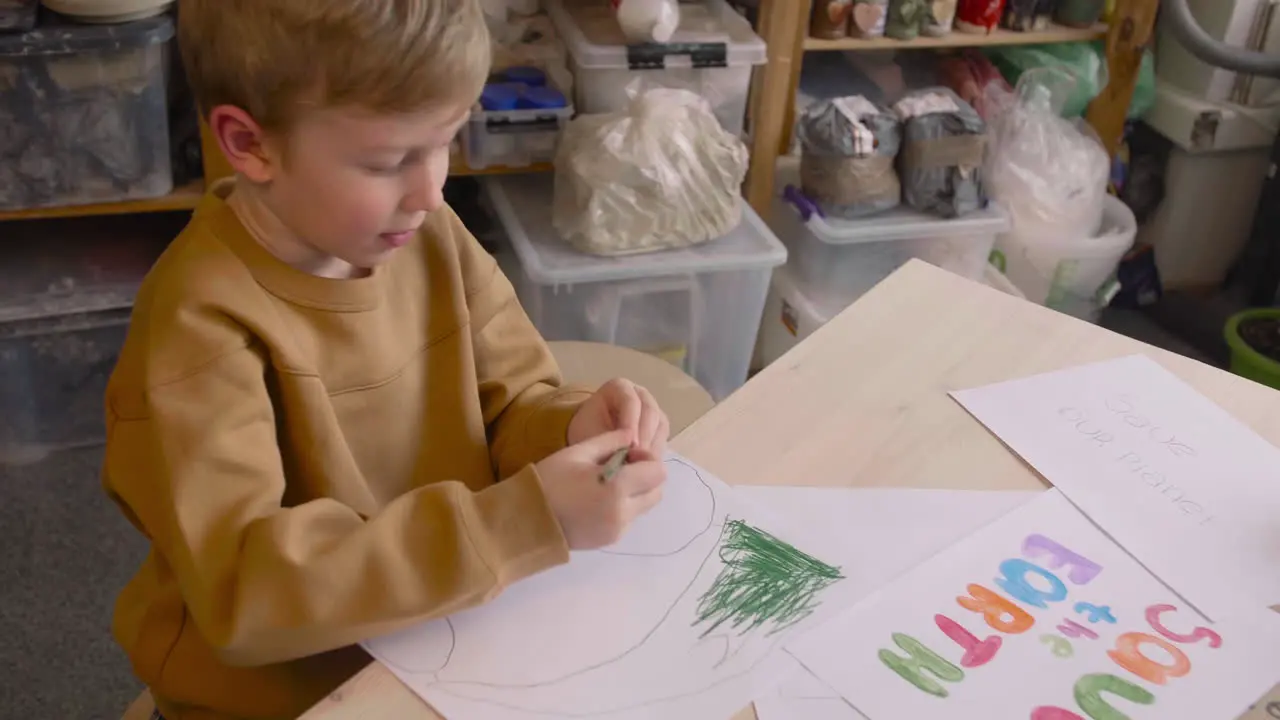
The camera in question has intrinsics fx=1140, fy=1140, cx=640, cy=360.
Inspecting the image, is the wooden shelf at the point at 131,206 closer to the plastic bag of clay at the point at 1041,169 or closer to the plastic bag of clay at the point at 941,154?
the plastic bag of clay at the point at 941,154

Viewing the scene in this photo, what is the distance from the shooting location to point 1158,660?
2.15 feet

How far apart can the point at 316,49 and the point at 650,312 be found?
1.08m

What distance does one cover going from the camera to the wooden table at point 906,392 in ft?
2.59

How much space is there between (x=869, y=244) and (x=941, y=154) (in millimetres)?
175

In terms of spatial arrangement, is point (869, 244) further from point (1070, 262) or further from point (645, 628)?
point (645, 628)

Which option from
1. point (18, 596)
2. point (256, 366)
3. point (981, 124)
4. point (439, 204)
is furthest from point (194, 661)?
point (981, 124)

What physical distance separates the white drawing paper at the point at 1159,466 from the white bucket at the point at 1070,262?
0.98m

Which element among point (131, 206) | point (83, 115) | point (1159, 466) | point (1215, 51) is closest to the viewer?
point (1159, 466)

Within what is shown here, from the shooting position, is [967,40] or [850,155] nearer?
[850,155]

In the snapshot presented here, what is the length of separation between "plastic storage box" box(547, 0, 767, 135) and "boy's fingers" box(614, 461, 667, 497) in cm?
101

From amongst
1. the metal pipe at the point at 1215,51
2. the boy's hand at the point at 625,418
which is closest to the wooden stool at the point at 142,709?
the boy's hand at the point at 625,418

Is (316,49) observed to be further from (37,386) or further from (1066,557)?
(37,386)

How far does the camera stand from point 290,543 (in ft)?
1.99

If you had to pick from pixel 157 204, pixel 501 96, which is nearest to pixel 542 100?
pixel 501 96
